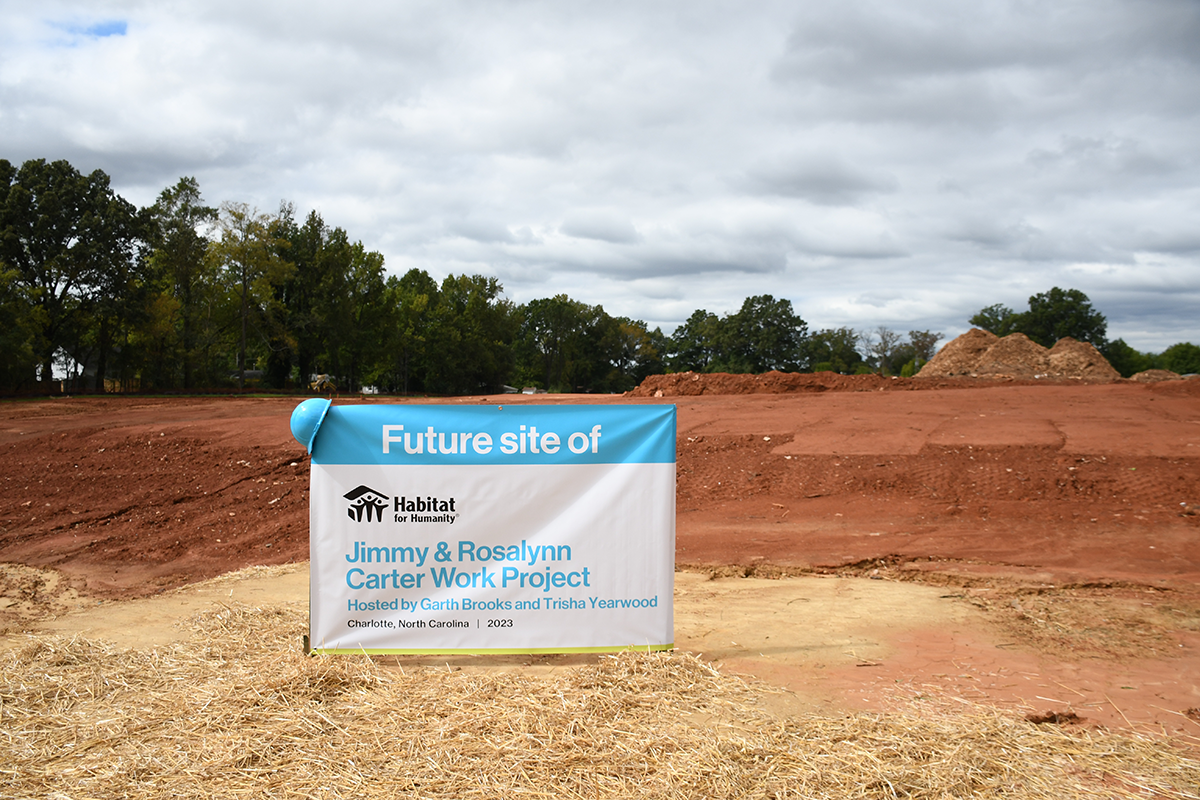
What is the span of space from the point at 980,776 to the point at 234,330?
182ft

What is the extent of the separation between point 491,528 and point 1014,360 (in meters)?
42.3

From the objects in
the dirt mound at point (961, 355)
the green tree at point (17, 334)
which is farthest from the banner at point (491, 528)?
the dirt mound at point (961, 355)

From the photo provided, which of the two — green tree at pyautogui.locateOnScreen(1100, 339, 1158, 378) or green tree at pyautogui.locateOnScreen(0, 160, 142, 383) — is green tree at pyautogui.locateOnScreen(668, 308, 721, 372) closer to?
green tree at pyautogui.locateOnScreen(1100, 339, 1158, 378)

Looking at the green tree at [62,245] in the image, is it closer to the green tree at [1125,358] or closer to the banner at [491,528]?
the banner at [491,528]

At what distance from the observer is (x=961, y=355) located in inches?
1674

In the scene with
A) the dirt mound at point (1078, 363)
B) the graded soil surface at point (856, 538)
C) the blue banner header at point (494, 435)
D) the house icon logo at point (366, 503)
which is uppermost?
the dirt mound at point (1078, 363)

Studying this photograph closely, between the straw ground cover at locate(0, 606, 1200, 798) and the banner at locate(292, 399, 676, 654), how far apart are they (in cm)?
29

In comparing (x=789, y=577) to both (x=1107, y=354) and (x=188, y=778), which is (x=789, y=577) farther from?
(x=1107, y=354)

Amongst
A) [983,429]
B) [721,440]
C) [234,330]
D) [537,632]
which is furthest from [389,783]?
[234,330]

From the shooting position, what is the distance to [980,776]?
3.45 m

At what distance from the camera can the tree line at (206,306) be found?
4038 centimetres

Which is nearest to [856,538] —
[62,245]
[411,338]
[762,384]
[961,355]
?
[762,384]

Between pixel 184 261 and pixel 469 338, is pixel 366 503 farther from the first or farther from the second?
pixel 469 338

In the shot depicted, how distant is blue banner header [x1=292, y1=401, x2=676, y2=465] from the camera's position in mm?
5012
